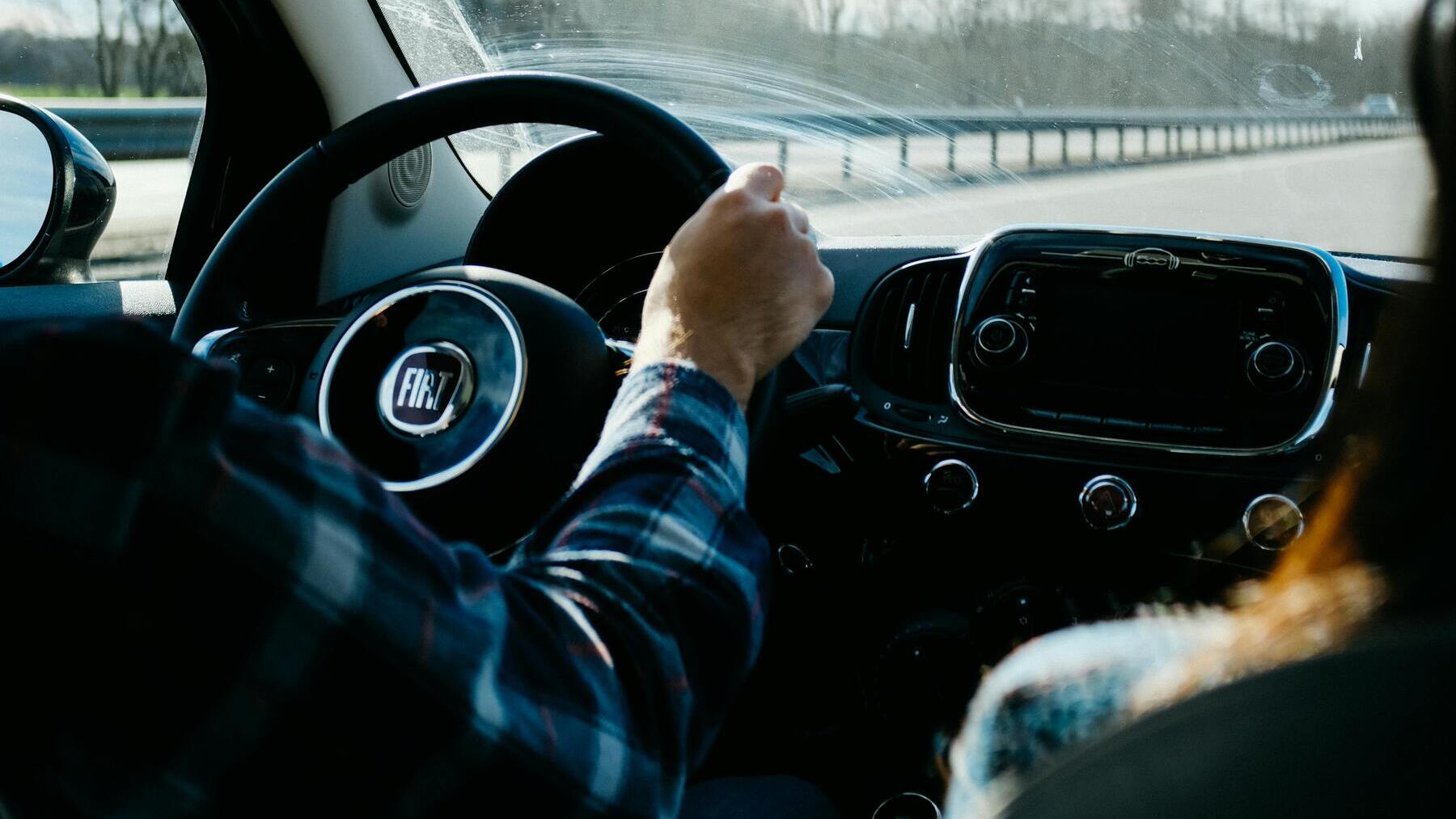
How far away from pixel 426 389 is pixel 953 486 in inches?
40.9

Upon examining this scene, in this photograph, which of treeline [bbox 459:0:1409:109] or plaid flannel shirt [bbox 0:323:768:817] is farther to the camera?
treeline [bbox 459:0:1409:109]

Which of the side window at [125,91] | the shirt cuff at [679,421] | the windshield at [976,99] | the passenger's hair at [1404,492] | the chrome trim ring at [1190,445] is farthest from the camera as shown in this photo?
the side window at [125,91]

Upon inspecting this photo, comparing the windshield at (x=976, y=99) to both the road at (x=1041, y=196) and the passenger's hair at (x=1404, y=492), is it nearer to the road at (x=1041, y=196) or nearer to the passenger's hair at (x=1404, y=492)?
the road at (x=1041, y=196)

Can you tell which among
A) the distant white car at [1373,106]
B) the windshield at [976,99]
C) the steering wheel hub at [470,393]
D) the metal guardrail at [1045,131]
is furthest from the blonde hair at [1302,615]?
the metal guardrail at [1045,131]

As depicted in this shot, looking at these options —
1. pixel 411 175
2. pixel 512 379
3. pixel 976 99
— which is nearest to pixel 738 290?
pixel 512 379

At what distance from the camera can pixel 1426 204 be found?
23.5 inches

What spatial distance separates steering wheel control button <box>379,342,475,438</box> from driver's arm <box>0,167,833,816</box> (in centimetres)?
70

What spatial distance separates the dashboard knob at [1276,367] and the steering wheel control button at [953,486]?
51 cm

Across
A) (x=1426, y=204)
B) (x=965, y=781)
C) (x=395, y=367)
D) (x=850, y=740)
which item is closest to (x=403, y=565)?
(x=965, y=781)

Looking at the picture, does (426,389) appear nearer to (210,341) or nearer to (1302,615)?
(210,341)

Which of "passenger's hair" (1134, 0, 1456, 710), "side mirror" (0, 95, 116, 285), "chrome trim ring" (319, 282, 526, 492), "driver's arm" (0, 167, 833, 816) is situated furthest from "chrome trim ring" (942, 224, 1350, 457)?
"side mirror" (0, 95, 116, 285)

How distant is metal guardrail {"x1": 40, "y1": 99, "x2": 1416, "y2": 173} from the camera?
2.64m

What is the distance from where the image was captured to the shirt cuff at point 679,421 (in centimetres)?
103

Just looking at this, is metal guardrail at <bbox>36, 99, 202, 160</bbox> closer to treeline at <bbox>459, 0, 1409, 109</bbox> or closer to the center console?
treeline at <bbox>459, 0, 1409, 109</bbox>
